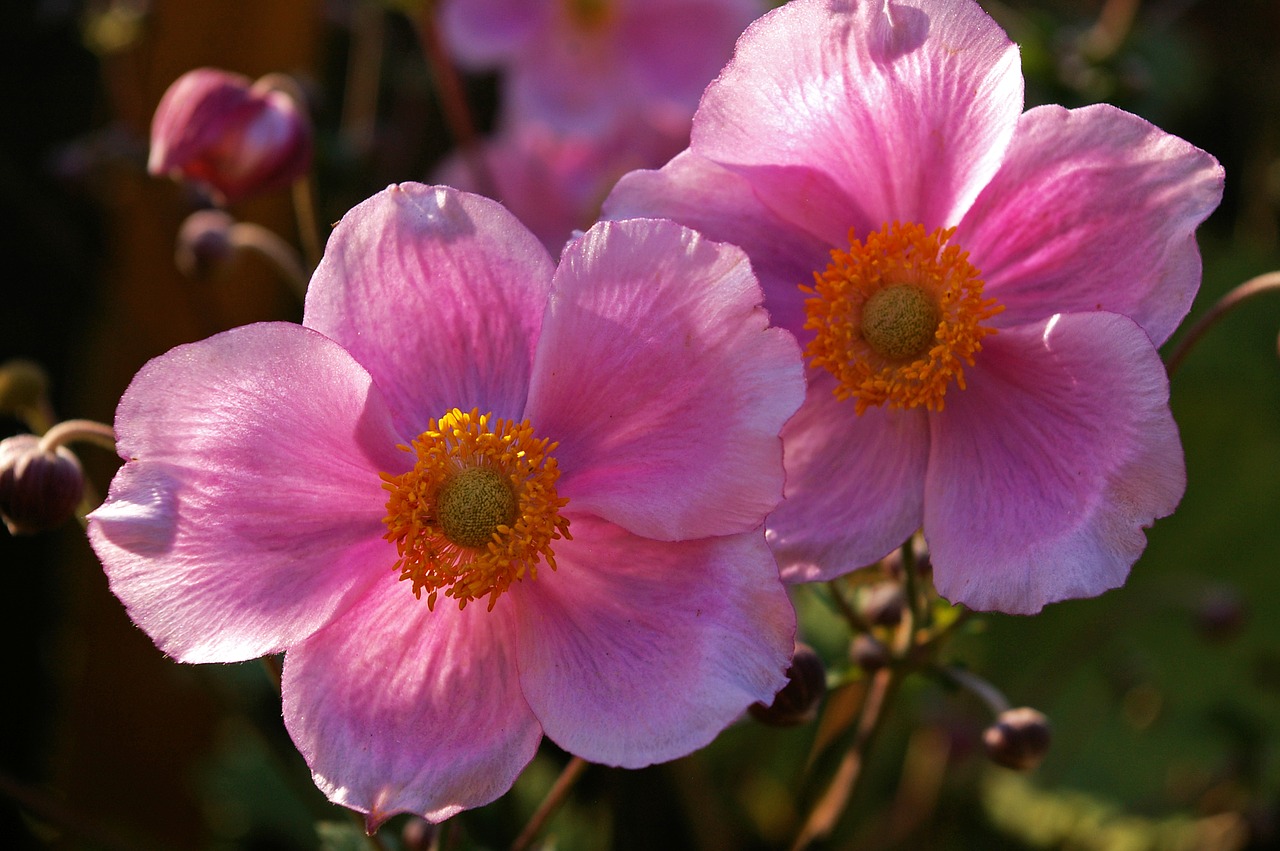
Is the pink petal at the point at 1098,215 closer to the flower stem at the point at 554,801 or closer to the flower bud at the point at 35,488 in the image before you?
the flower stem at the point at 554,801

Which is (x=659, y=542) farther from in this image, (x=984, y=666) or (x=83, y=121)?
(x=83, y=121)

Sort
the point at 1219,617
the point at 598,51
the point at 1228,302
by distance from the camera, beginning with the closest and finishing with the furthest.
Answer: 1. the point at 1228,302
2. the point at 1219,617
3. the point at 598,51

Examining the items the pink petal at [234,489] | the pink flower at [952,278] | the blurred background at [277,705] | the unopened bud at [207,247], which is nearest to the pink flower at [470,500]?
the pink petal at [234,489]

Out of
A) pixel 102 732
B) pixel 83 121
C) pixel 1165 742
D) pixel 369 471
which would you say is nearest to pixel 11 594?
pixel 102 732

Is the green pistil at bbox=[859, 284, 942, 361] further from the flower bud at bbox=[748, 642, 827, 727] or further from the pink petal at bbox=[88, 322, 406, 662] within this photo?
the pink petal at bbox=[88, 322, 406, 662]

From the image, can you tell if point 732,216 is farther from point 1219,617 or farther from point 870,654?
point 1219,617

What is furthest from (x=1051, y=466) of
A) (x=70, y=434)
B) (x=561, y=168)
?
(x=561, y=168)
